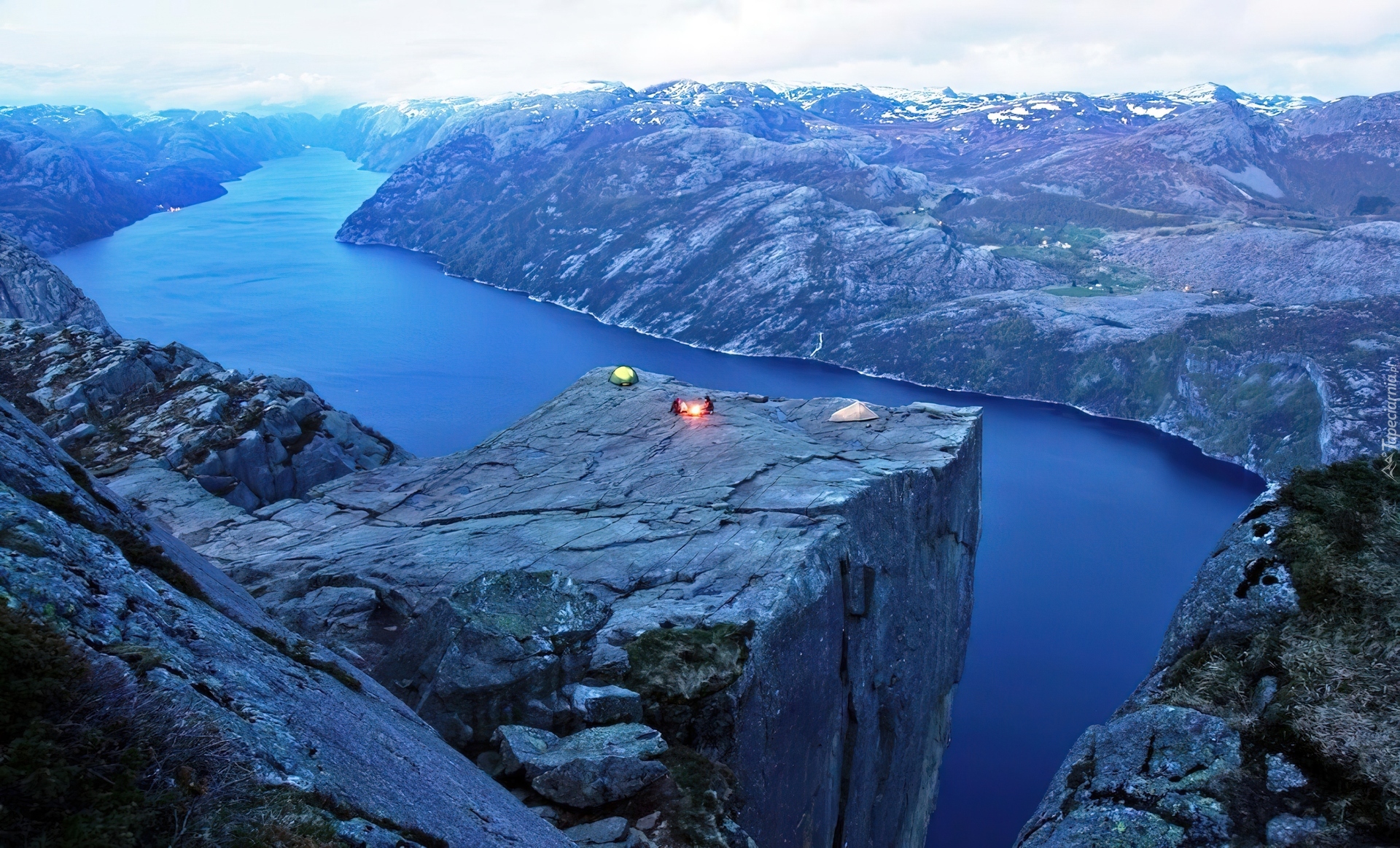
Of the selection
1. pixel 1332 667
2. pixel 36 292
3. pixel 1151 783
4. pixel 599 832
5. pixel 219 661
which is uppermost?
pixel 219 661

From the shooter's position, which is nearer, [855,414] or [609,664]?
[609,664]

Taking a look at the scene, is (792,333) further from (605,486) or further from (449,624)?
(449,624)

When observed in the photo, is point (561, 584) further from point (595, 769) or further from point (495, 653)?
point (595, 769)

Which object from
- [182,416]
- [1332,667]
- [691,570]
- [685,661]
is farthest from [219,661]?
[182,416]

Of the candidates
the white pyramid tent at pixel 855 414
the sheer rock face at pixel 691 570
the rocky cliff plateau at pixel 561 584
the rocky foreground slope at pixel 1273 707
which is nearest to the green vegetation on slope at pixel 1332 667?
the rocky foreground slope at pixel 1273 707

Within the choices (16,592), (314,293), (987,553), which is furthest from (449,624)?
(314,293)
